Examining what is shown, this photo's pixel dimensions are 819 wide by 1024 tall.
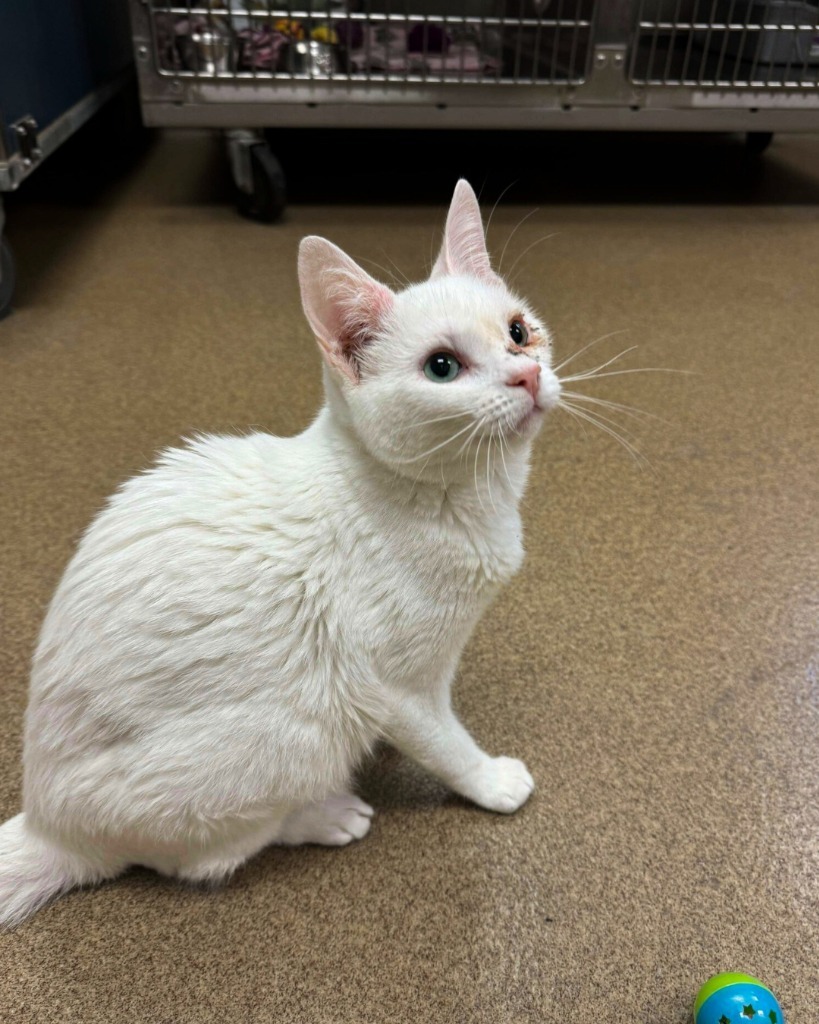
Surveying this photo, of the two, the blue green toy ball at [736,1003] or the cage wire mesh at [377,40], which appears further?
the cage wire mesh at [377,40]

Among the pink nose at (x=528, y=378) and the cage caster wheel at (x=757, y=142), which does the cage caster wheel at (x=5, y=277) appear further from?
the cage caster wheel at (x=757, y=142)

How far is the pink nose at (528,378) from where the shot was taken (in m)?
0.58

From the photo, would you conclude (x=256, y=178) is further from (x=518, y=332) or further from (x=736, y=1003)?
(x=736, y=1003)

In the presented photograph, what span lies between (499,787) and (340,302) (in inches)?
20.1

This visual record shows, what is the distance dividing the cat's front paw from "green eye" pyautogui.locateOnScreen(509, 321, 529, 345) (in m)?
0.43

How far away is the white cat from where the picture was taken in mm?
605

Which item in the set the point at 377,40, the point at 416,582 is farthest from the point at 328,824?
the point at 377,40

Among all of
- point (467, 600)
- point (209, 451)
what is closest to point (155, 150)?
point (209, 451)

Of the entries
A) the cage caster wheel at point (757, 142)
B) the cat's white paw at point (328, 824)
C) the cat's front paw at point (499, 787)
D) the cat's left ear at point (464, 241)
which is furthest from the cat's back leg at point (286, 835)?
the cage caster wheel at point (757, 142)

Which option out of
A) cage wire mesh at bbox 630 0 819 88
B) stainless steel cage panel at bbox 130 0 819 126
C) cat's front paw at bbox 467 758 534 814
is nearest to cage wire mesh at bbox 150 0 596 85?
stainless steel cage panel at bbox 130 0 819 126

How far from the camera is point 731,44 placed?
2.00 m

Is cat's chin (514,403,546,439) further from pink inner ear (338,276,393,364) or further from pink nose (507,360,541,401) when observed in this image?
pink inner ear (338,276,393,364)

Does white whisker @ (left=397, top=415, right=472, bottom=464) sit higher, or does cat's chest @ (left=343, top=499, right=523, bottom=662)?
white whisker @ (left=397, top=415, right=472, bottom=464)

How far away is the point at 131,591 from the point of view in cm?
62
